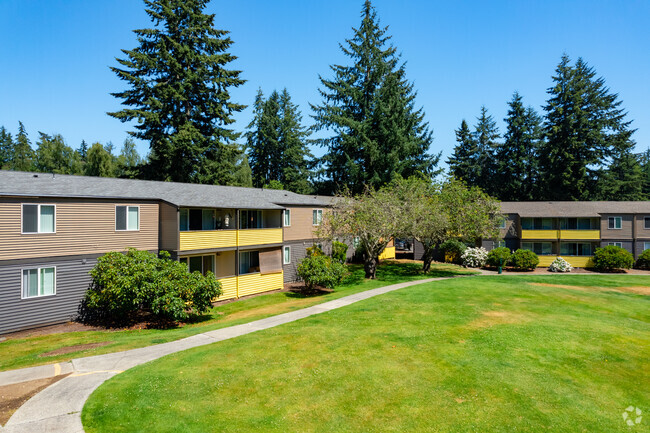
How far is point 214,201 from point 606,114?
6339 cm

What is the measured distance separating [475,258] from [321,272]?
21.4m

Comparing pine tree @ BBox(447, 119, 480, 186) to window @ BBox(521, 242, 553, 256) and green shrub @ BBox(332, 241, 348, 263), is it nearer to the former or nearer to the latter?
window @ BBox(521, 242, 553, 256)

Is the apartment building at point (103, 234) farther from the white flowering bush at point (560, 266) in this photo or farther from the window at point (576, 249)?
the window at point (576, 249)

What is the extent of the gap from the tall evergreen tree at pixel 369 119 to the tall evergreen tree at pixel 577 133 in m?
20.1

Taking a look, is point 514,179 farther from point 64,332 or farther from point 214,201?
point 64,332

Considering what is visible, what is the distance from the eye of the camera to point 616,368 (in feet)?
35.3

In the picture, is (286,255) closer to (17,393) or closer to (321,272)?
(321,272)

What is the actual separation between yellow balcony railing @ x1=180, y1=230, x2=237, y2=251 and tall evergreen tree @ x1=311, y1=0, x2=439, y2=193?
22.9 m

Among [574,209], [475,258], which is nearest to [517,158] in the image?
[574,209]

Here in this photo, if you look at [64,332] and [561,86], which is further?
[561,86]

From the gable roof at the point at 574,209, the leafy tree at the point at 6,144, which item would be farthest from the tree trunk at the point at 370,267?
the leafy tree at the point at 6,144

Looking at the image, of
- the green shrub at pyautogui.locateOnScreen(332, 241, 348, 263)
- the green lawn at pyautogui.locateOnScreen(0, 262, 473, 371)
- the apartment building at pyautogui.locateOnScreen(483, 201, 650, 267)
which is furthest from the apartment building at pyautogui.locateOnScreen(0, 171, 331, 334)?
the apartment building at pyautogui.locateOnScreen(483, 201, 650, 267)

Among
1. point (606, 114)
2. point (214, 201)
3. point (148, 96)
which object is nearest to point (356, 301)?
point (214, 201)

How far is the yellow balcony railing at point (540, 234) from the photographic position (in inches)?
1550
